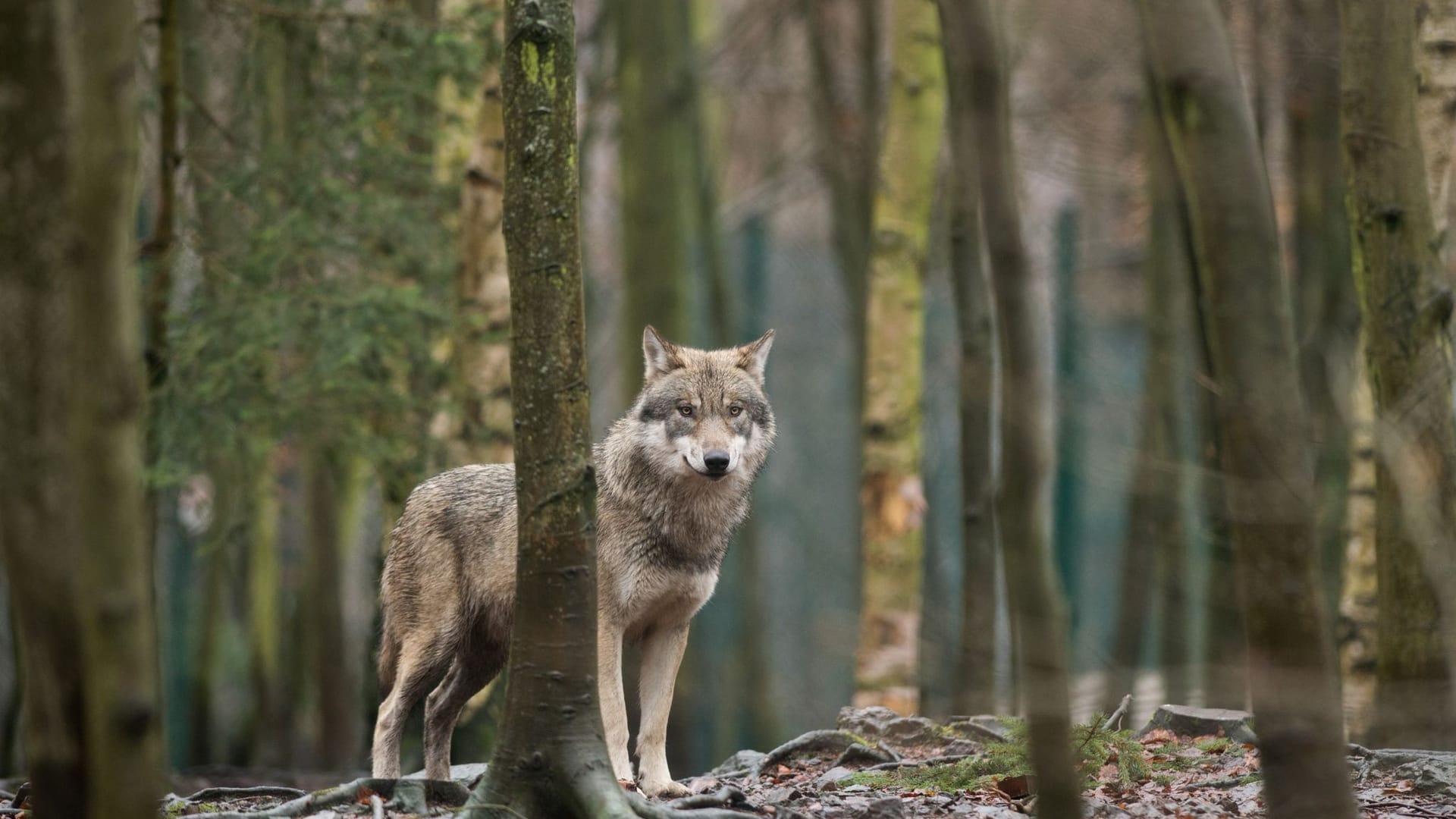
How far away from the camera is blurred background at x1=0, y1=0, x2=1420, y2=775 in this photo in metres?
10.2

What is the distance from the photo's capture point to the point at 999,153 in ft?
13.2

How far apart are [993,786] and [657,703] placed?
1.68 m

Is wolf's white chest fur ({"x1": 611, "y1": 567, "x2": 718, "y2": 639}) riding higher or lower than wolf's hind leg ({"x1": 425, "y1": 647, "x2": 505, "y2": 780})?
higher

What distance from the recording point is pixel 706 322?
65.6ft

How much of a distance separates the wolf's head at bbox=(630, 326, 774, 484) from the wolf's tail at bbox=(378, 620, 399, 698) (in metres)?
1.61

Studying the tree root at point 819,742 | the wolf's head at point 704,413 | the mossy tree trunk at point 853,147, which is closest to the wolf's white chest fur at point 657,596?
the wolf's head at point 704,413

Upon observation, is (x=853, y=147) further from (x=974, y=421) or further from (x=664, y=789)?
A: (x=664, y=789)

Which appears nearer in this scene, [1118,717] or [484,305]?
[1118,717]

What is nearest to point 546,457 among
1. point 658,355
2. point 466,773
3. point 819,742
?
point 658,355

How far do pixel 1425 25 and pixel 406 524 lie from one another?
6.23 metres

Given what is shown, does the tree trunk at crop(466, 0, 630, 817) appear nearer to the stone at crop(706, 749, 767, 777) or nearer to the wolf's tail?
the stone at crop(706, 749, 767, 777)

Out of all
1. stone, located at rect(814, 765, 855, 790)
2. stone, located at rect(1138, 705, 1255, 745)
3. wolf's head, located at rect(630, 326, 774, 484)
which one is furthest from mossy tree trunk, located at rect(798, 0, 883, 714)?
stone, located at rect(814, 765, 855, 790)

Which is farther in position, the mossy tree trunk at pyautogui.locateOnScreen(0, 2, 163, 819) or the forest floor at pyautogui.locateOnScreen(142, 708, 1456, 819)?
the forest floor at pyautogui.locateOnScreen(142, 708, 1456, 819)

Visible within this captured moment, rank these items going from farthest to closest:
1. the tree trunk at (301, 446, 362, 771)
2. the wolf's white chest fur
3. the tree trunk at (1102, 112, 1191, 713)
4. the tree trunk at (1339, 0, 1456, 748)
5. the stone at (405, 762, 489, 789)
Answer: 1. the tree trunk at (301, 446, 362, 771)
2. the tree trunk at (1102, 112, 1191, 713)
3. the stone at (405, 762, 489, 789)
4. the wolf's white chest fur
5. the tree trunk at (1339, 0, 1456, 748)
